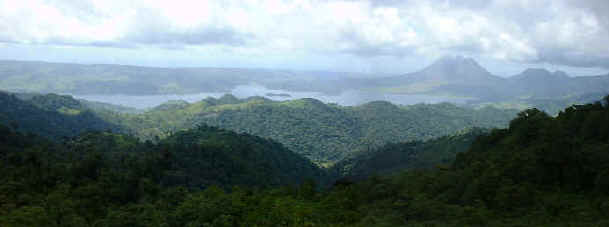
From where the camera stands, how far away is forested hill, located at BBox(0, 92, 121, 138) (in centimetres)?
7419

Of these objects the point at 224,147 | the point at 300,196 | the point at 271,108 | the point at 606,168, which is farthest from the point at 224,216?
the point at 271,108

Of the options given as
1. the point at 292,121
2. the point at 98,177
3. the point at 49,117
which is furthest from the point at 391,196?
the point at 292,121

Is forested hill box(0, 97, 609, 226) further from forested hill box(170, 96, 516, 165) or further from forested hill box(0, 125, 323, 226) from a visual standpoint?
forested hill box(170, 96, 516, 165)

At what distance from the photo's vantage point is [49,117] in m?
92.9

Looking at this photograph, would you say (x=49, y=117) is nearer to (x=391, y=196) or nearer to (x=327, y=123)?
(x=327, y=123)

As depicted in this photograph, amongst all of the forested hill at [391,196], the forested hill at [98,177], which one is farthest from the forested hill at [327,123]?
the forested hill at [391,196]

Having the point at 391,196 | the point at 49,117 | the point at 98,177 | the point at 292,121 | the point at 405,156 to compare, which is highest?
the point at 391,196

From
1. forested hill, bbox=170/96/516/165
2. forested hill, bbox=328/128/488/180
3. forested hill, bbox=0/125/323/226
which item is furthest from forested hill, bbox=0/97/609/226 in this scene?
forested hill, bbox=170/96/516/165

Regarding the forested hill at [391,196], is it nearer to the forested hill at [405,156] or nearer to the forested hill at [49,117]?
the forested hill at [49,117]

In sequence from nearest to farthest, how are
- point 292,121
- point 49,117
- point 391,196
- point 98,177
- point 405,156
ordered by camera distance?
1. point 391,196
2. point 98,177
3. point 405,156
4. point 49,117
5. point 292,121

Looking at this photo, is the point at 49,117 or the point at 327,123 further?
the point at 327,123

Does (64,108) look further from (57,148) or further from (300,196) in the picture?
(300,196)

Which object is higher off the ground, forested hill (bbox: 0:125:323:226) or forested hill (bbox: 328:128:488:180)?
forested hill (bbox: 0:125:323:226)

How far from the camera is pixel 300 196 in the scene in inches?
950
